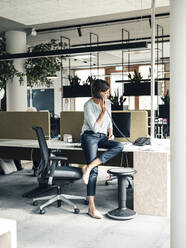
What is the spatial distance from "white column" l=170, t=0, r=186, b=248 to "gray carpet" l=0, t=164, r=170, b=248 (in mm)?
1373

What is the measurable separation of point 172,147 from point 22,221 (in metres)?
2.44

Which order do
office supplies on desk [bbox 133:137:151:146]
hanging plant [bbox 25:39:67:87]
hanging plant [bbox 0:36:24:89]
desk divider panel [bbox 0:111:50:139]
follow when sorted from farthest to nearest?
hanging plant [bbox 25:39:67:87], hanging plant [bbox 0:36:24:89], desk divider panel [bbox 0:111:50:139], office supplies on desk [bbox 133:137:151:146]

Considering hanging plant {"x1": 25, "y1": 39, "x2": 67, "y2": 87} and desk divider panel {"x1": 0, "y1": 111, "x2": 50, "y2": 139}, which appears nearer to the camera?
desk divider panel {"x1": 0, "y1": 111, "x2": 50, "y2": 139}

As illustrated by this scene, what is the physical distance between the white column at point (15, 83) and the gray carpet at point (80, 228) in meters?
3.95

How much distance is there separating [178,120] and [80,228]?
2.13m

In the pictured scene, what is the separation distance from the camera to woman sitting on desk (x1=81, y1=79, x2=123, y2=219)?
386 cm

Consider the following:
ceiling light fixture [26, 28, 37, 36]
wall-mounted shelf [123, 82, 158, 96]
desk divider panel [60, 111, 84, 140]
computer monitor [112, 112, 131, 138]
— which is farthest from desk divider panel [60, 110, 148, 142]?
ceiling light fixture [26, 28, 37, 36]

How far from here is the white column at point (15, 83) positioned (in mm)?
8242

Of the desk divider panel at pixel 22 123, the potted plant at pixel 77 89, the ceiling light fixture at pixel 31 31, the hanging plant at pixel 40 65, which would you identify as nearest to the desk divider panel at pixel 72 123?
the desk divider panel at pixel 22 123

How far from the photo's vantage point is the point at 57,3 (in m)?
5.29

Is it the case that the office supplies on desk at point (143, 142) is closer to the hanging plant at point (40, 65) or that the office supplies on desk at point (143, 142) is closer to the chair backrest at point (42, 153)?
the chair backrest at point (42, 153)

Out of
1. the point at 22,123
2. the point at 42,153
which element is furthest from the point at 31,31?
the point at 42,153

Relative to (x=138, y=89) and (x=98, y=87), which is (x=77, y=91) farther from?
(x=98, y=87)

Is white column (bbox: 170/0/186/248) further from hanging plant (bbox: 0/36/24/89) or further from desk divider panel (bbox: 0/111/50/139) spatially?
hanging plant (bbox: 0/36/24/89)
